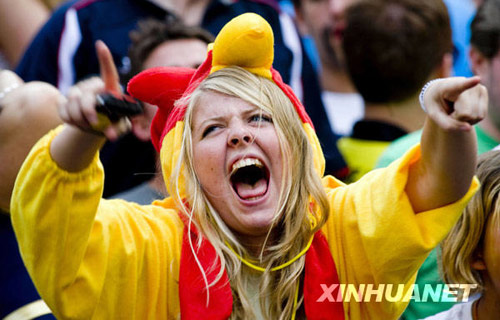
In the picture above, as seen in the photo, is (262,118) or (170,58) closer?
(262,118)

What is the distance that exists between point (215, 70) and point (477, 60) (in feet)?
5.05

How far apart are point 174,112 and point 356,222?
63 cm

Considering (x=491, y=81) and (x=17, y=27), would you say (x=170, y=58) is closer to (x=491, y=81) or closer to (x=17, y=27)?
(x=17, y=27)

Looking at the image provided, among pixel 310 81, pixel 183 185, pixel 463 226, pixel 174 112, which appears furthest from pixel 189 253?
pixel 310 81

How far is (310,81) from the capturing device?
A: 376cm

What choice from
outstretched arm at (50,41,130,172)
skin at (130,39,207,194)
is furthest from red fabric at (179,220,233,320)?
skin at (130,39,207,194)

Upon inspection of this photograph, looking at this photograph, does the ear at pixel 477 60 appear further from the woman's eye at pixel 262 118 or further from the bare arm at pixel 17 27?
the bare arm at pixel 17 27

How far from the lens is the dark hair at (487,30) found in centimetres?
335

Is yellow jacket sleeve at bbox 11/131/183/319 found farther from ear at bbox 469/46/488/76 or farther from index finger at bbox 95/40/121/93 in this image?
ear at bbox 469/46/488/76

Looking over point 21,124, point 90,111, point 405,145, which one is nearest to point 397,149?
point 405,145

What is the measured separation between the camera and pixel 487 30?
3381 mm

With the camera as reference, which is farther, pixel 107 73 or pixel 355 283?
pixel 355 283

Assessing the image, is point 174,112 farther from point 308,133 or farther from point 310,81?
point 310,81

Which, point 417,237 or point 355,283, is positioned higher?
point 417,237
